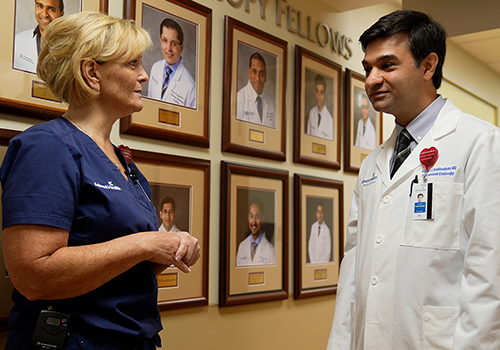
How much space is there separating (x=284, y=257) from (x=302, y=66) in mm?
1282

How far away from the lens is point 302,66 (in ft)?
10.8

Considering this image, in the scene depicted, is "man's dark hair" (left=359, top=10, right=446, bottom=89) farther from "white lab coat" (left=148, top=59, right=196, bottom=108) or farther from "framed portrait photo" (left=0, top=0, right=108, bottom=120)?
"framed portrait photo" (left=0, top=0, right=108, bottom=120)

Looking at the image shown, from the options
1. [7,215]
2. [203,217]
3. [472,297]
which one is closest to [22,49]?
[7,215]

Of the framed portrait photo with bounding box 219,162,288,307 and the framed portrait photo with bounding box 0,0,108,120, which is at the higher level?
the framed portrait photo with bounding box 0,0,108,120

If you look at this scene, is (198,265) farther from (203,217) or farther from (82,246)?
(82,246)

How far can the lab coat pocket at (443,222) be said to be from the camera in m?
1.67

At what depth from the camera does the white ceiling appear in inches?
127

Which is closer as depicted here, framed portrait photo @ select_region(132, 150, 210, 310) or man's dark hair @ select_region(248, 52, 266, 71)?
framed portrait photo @ select_region(132, 150, 210, 310)

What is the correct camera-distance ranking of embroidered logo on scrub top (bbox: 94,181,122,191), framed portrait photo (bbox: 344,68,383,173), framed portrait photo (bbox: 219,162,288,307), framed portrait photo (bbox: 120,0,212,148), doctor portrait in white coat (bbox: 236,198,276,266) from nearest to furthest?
embroidered logo on scrub top (bbox: 94,181,122,191), framed portrait photo (bbox: 120,0,212,148), framed portrait photo (bbox: 219,162,288,307), doctor portrait in white coat (bbox: 236,198,276,266), framed portrait photo (bbox: 344,68,383,173)

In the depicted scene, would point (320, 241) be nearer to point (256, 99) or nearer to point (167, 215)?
point (256, 99)

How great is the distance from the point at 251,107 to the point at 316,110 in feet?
2.36

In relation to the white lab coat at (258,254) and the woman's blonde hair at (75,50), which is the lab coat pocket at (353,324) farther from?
the woman's blonde hair at (75,50)

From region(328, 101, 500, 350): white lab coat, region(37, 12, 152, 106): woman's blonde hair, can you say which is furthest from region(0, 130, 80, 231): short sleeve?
region(328, 101, 500, 350): white lab coat

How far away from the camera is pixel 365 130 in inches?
155
